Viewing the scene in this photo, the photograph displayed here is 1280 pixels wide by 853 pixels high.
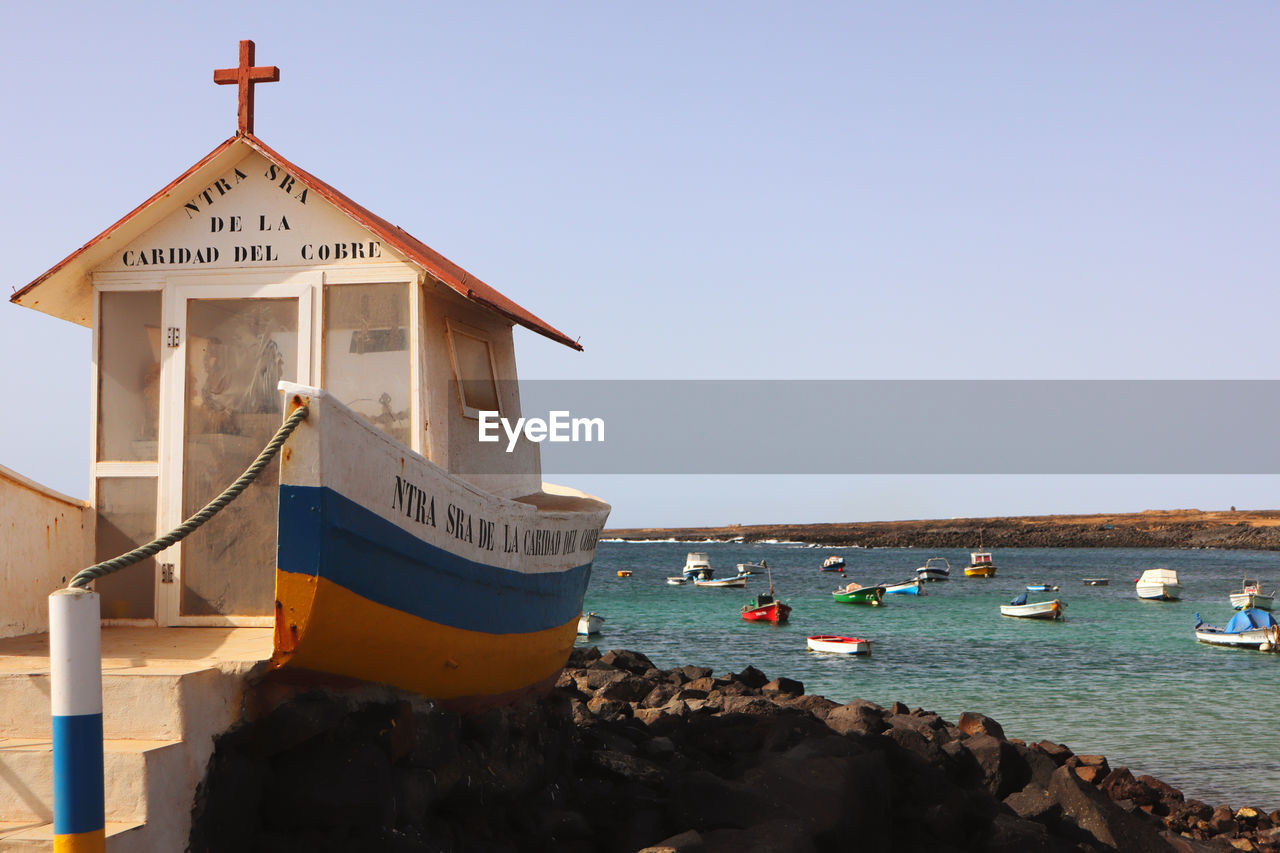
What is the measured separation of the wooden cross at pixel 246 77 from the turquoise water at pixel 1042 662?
57.7ft

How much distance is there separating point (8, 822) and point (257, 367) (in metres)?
3.31

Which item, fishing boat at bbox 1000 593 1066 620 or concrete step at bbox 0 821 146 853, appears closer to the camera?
concrete step at bbox 0 821 146 853

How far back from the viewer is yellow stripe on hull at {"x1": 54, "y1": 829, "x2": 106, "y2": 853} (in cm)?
426

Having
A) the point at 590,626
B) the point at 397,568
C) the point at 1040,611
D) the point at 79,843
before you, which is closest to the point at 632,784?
the point at 397,568

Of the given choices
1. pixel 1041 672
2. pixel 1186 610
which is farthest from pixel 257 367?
pixel 1186 610

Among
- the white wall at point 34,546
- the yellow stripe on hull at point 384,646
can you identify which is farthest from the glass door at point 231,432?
the yellow stripe on hull at point 384,646

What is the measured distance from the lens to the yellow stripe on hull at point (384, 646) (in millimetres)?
5551

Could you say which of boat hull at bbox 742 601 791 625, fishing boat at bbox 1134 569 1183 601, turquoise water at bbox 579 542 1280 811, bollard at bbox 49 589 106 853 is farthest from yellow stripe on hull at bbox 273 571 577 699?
fishing boat at bbox 1134 569 1183 601

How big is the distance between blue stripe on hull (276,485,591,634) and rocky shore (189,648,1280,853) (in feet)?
1.93

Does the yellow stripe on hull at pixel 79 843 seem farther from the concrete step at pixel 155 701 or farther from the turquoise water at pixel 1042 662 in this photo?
the turquoise water at pixel 1042 662

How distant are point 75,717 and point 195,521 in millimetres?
1002

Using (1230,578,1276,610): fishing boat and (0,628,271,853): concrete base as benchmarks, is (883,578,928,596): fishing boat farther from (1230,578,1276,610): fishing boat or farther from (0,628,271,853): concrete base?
(0,628,271,853): concrete base

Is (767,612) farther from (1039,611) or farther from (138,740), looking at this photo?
(138,740)

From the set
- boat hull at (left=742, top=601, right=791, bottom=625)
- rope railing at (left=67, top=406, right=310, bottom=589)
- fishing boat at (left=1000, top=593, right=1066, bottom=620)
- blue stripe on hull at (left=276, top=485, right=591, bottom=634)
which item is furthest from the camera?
fishing boat at (left=1000, top=593, right=1066, bottom=620)
